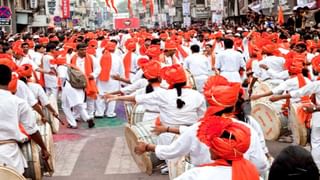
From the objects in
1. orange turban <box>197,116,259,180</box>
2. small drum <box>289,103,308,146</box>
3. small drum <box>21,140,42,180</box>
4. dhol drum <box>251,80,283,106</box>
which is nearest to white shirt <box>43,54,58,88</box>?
dhol drum <box>251,80,283,106</box>

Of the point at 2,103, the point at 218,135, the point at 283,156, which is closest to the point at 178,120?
the point at 2,103

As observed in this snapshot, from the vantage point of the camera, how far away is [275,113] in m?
8.95

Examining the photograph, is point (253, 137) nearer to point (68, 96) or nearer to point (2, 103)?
point (2, 103)

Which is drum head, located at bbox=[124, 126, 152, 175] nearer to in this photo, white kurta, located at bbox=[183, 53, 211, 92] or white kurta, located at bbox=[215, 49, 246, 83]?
white kurta, located at bbox=[215, 49, 246, 83]

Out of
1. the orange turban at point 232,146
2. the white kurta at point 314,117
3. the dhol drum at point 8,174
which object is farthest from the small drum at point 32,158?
the orange turban at point 232,146

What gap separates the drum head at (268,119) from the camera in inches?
354

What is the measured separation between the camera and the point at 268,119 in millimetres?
9125

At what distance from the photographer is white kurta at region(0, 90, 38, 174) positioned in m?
5.62

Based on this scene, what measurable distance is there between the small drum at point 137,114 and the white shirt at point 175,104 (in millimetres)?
2034

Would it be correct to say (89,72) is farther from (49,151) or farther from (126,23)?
(126,23)

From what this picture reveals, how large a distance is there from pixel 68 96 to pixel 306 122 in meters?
5.80

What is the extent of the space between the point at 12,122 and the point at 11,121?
0.01 meters

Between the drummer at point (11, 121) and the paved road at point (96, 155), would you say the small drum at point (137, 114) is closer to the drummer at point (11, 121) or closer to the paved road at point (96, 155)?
the paved road at point (96, 155)

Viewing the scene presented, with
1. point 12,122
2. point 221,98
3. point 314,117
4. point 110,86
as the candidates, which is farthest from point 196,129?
point 110,86
